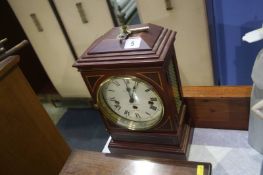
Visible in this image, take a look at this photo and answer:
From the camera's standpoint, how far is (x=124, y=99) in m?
0.78

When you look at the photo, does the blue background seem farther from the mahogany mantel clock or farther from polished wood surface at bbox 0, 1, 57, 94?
polished wood surface at bbox 0, 1, 57, 94

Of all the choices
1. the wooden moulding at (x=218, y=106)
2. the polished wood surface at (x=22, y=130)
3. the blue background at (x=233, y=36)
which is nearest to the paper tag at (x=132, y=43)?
the wooden moulding at (x=218, y=106)

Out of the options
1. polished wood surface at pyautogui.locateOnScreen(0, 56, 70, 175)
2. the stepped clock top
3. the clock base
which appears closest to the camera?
the stepped clock top

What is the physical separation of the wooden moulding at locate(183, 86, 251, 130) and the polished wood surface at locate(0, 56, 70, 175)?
26.0 inches

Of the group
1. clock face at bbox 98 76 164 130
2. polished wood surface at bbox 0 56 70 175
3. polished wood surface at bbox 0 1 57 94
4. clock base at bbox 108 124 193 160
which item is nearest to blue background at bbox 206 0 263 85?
clock base at bbox 108 124 193 160

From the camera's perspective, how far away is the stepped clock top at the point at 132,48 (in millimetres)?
659

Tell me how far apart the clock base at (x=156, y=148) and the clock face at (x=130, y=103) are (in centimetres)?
7

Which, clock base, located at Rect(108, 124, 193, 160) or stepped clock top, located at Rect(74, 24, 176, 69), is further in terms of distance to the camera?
clock base, located at Rect(108, 124, 193, 160)

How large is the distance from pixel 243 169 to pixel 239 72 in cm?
96

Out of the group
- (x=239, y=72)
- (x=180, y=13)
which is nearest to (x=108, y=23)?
(x=180, y=13)

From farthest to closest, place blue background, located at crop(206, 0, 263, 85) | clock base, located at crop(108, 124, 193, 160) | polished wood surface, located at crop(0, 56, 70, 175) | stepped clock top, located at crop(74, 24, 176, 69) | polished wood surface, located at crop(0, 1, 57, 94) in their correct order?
polished wood surface, located at crop(0, 1, 57, 94) < blue background, located at crop(206, 0, 263, 85) < polished wood surface, located at crop(0, 56, 70, 175) < clock base, located at crop(108, 124, 193, 160) < stepped clock top, located at crop(74, 24, 176, 69)

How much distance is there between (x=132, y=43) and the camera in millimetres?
695

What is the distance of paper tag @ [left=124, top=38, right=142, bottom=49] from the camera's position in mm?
687

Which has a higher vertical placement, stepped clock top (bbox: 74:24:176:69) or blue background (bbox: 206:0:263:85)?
stepped clock top (bbox: 74:24:176:69)
